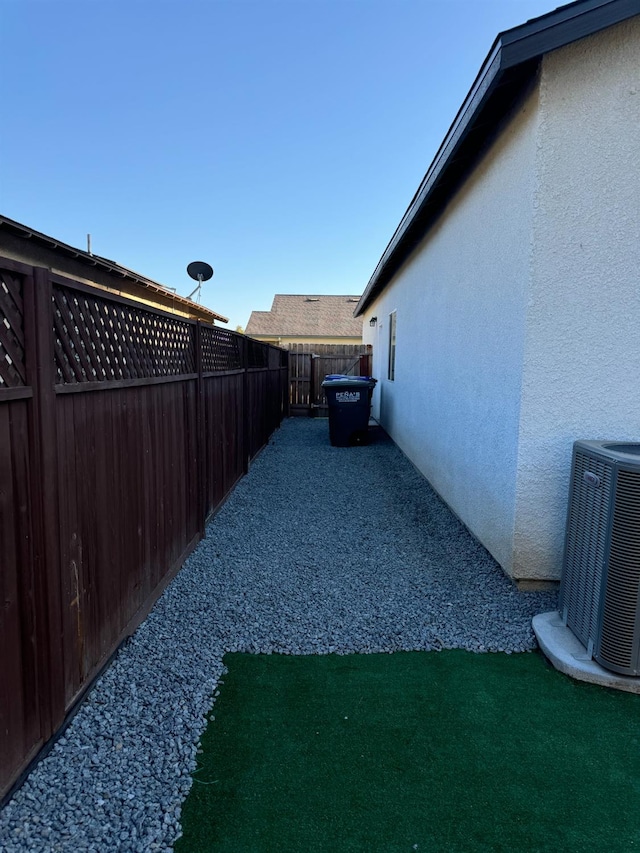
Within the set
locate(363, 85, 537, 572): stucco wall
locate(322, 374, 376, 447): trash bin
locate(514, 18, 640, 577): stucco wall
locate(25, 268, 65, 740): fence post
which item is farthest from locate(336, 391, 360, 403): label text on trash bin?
locate(25, 268, 65, 740): fence post

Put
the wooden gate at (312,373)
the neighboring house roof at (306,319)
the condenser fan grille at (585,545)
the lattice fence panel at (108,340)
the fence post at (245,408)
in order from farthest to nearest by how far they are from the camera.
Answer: the neighboring house roof at (306,319), the wooden gate at (312,373), the fence post at (245,408), the condenser fan grille at (585,545), the lattice fence panel at (108,340)

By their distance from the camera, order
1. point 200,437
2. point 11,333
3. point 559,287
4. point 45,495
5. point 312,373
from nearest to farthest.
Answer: point 11,333
point 45,495
point 559,287
point 200,437
point 312,373

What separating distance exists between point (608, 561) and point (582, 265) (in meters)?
1.97

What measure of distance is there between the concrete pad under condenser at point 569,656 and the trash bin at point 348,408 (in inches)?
268

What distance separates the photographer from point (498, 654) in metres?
2.81

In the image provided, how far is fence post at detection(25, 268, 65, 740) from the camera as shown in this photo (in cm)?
180

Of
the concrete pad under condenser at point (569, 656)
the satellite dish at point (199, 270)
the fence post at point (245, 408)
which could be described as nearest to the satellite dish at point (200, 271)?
the satellite dish at point (199, 270)

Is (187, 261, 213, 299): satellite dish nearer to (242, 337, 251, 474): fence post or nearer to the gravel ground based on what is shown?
(242, 337, 251, 474): fence post

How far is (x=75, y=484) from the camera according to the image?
7.04 feet

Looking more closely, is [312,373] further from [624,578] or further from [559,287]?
[624,578]

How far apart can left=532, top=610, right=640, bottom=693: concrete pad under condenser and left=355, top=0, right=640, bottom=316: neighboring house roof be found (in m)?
3.52

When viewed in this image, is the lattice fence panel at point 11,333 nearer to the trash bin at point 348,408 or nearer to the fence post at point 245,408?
the fence post at point 245,408

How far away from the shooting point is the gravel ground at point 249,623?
1716mm

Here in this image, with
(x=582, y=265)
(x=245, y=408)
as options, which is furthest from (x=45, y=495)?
(x=245, y=408)
